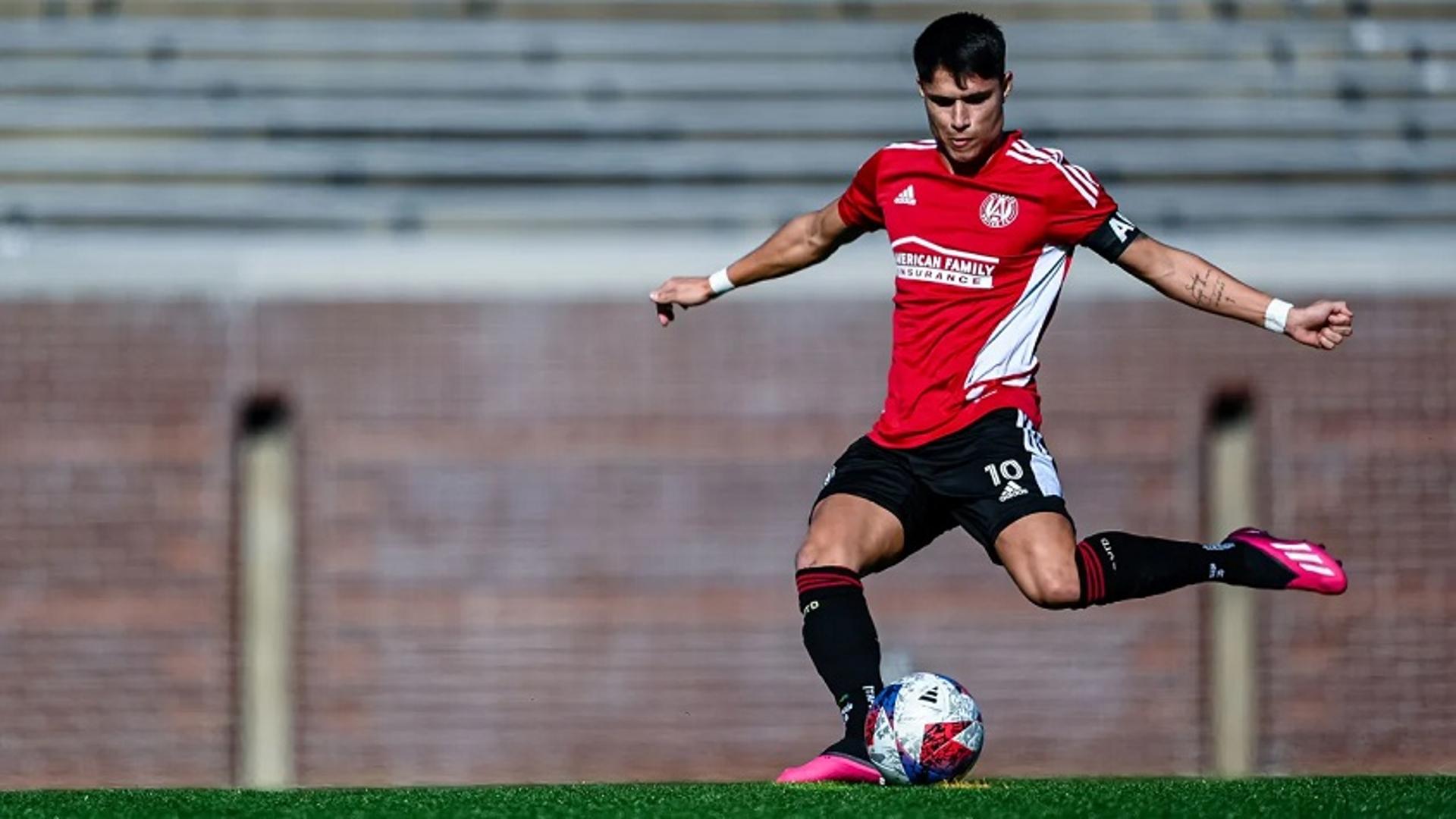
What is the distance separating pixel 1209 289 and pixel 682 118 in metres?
4.00

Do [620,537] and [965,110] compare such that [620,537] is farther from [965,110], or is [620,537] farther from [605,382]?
[965,110]

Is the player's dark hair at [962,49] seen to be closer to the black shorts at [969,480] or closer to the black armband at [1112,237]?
the black armband at [1112,237]

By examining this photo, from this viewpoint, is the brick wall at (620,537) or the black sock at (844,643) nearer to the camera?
the black sock at (844,643)

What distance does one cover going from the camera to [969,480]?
222 inches

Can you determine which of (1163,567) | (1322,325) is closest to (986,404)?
(1163,567)

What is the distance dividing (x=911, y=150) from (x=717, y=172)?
3497mm

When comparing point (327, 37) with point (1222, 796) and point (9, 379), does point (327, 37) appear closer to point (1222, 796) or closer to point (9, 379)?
point (9, 379)

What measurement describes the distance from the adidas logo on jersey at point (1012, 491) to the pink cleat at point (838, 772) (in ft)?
2.30

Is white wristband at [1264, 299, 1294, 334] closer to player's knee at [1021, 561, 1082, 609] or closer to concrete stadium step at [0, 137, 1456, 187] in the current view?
player's knee at [1021, 561, 1082, 609]

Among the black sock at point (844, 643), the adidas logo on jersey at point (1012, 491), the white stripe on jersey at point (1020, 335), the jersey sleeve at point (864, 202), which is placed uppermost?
the jersey sleeve at point (864, 202)

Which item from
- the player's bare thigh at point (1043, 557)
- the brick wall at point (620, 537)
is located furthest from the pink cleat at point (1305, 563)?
the brick wall at point (620, 537)

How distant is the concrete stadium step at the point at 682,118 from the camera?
30.1 ft

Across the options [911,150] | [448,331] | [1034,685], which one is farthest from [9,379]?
[911,150]

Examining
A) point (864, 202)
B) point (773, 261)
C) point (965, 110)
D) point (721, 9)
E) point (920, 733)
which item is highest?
point (721, 9)
